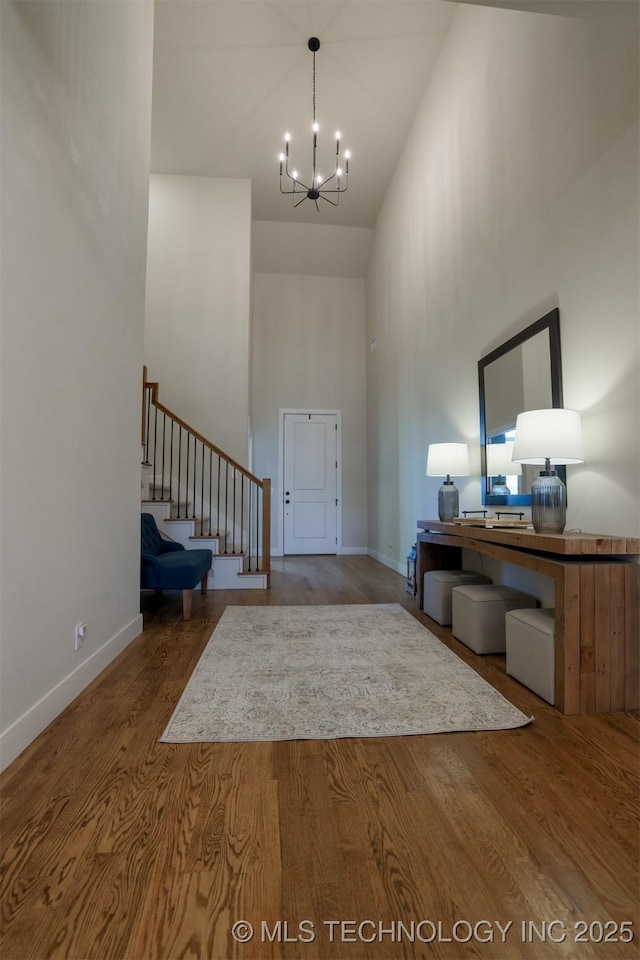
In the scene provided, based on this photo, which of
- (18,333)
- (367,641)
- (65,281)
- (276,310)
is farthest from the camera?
(276,310)

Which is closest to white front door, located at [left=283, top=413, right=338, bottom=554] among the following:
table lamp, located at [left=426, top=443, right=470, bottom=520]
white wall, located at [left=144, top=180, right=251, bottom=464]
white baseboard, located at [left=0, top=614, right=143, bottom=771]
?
white wall, located at [left=144, top=180, right=251, bottom=464]

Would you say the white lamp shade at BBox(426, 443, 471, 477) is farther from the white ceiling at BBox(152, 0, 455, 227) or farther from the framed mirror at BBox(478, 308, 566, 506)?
the white ceiling at BBox(152, 0, 455, 227)

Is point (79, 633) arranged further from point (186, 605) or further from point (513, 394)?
point (513, 394)

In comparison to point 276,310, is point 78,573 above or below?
below

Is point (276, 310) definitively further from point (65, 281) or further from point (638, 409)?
point (638, 409)

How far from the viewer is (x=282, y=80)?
15.4ft

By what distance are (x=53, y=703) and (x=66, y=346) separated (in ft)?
4.91

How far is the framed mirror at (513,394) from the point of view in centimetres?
260

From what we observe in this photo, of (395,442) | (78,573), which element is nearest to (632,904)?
(78,573)

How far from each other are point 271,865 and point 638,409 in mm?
2142

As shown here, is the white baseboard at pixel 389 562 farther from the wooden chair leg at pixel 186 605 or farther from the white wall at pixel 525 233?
the wooden chair leg at pixel 186 605

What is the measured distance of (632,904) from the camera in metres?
0.99

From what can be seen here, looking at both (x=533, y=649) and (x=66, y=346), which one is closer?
(x=66, y=346)

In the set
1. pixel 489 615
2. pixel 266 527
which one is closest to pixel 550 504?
pixel 489 615
